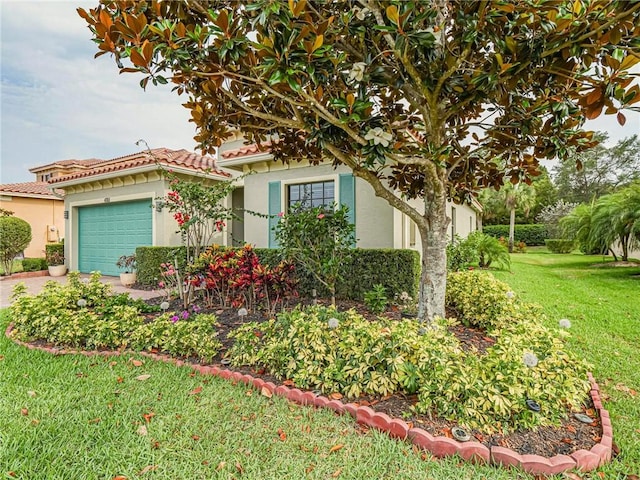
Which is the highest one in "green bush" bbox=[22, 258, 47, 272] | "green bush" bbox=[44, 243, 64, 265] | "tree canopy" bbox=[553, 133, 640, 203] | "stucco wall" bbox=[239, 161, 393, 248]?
"tree canopy" bbox=[553, 133, 640, 203]

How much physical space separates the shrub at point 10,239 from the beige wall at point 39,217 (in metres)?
6.82

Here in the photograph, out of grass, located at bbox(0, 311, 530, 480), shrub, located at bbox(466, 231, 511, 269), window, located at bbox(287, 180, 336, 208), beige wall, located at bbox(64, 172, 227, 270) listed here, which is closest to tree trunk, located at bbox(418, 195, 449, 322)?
grass, located at bbox(0, 311, 530, 480)

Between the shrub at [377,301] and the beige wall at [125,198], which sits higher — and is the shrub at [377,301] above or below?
below

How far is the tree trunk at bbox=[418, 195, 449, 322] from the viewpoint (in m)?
4.28

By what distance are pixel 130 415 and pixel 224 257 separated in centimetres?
392

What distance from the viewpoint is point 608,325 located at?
589cm

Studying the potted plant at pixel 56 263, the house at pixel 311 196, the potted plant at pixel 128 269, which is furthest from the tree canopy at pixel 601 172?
the potted plant at pixel 56 263

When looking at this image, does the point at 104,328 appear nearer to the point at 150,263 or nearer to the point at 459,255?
the point at 150,263

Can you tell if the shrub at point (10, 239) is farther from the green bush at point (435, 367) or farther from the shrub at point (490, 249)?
the shrub at point (490, 249)

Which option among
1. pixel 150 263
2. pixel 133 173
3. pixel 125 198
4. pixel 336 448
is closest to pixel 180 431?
pixel 336 448

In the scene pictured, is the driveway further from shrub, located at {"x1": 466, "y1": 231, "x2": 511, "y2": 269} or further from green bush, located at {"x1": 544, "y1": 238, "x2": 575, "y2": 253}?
green bush, located at {"x1": 544, "y1": 238, "x2": 575, "y2": 253}

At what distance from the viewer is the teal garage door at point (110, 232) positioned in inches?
430

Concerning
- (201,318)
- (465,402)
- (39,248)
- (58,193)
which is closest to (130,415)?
(201,318)

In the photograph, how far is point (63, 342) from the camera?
457 centimetres
